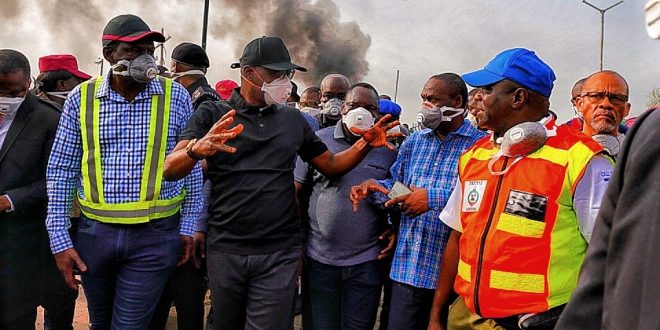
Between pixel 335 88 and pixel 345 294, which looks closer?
pixel 345 294

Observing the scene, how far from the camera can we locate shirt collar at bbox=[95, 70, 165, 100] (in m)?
3.11

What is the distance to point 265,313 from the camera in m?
2.99

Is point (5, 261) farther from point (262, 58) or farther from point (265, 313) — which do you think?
point (262, 58)

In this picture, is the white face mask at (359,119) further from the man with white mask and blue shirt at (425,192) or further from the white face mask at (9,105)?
the white face mask at (9,105)

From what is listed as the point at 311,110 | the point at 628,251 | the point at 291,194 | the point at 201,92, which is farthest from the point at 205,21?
the point at 628,251

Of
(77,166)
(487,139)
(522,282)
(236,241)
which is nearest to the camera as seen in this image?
(522,282)

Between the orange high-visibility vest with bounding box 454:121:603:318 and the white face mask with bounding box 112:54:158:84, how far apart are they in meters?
1.91

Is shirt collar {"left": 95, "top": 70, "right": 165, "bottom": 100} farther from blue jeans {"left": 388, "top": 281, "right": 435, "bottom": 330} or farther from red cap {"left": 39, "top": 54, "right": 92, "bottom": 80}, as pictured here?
red cap {"left": 39, "top": 54, "right": 92, "bottom": 80}

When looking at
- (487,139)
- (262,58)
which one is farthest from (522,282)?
(262,58)

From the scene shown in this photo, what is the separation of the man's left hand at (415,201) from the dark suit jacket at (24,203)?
209 cm

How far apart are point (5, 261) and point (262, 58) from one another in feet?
6.22

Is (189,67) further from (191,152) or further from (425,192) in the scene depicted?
(425,192)

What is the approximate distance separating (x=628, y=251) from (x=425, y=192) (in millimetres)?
2051

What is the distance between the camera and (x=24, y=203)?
3.24 meters
